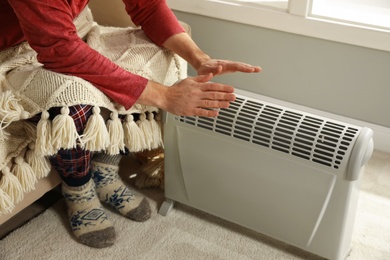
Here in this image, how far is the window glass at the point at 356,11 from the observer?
1.84 metres

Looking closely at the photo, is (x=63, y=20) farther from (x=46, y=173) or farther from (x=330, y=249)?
(x=330, y=249)

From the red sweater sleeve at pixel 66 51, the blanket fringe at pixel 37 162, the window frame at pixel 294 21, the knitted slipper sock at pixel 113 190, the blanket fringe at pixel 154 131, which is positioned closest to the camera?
the red sweater sleeve at pixel 66 51

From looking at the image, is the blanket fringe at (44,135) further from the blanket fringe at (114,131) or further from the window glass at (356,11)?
the window glass at (356,11)

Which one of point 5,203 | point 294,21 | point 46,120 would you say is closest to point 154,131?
point 46,120

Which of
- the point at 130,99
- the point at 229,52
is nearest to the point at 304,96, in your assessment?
the point at 229,52

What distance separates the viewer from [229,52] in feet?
6.93

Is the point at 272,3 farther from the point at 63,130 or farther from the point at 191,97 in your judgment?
the point at 63,130

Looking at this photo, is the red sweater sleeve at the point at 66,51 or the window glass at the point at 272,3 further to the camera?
the window glass at the point at 272,3

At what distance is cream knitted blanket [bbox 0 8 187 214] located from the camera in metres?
1.31

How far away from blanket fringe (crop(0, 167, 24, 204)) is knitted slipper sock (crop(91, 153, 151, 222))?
295mm

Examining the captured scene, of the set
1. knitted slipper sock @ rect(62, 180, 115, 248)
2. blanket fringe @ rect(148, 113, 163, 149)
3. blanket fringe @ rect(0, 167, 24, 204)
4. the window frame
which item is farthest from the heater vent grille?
the window frame

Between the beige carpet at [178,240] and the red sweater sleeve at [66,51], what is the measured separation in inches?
16.9

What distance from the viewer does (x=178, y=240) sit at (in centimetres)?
156

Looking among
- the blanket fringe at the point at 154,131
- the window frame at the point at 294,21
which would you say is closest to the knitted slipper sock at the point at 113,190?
the blanket fringe at the point at 154,131
